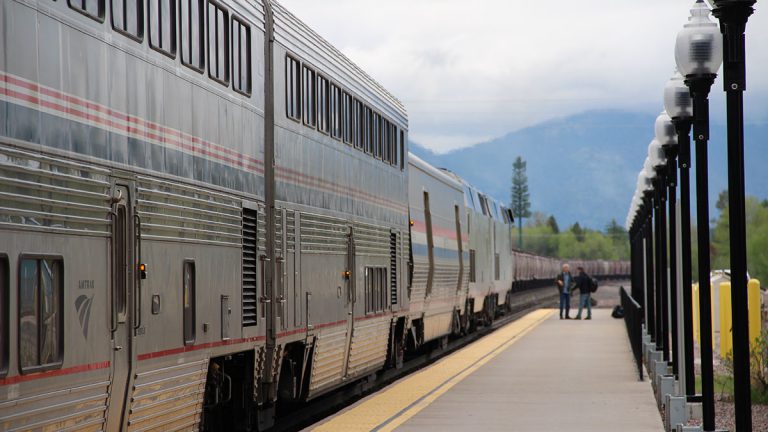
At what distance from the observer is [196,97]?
9836mm

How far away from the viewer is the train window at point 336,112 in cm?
1527

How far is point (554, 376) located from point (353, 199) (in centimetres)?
495

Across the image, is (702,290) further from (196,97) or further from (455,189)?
(455,189)

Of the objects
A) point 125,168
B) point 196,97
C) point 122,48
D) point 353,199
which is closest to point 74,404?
point 125,168

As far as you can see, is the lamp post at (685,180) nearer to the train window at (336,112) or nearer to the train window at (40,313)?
the train window at (336,112)

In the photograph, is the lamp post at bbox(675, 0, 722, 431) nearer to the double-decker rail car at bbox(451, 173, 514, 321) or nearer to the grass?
the grass

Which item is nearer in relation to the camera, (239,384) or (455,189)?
(239,384)

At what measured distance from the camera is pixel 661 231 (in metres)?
20.2

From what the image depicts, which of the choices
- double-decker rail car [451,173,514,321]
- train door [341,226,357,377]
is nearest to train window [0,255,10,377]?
train door [341,226,357,377]

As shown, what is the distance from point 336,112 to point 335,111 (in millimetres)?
64

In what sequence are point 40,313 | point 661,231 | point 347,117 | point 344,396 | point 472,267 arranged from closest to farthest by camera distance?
point 40,313 < point 347,117 < point 344,396 < point 661,231 < point 472,267

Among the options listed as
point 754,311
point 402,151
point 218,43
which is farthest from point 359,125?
point 754,311

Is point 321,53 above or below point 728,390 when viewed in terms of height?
above

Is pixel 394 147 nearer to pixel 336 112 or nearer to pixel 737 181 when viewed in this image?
pixel 336 112
